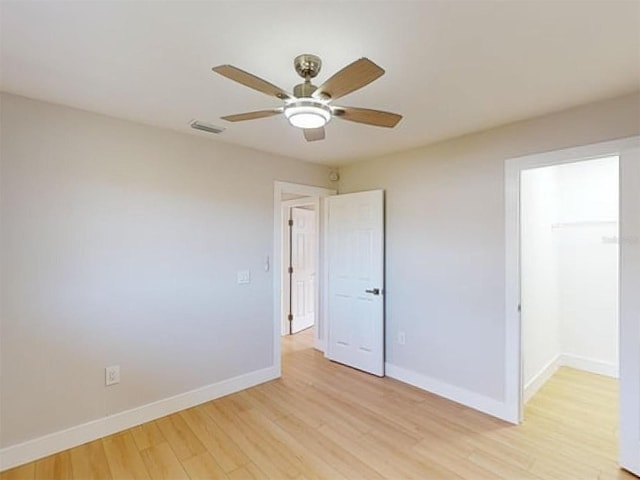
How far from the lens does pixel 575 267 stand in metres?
3.86

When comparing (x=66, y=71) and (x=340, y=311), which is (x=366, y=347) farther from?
(x=66, y=71)

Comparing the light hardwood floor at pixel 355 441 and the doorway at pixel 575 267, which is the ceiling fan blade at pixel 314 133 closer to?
the light hardwood floor at pixel 355 441

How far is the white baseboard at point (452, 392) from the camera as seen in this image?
2789mm

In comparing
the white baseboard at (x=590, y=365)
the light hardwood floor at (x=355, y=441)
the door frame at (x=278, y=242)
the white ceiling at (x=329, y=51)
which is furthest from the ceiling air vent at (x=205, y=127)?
the white baseboard at (x=590, y=365)

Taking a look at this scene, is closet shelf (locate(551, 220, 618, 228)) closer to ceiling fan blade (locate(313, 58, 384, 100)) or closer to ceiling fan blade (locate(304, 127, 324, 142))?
ceiling fan blade (locate(304, 127, 324, 142))

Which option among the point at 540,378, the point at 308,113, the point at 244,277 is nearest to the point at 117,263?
the point at 244,277

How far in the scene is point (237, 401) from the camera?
3.08 m

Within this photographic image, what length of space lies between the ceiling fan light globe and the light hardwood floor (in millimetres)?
2082

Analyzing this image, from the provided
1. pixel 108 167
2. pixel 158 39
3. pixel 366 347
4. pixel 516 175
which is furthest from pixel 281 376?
pixel 158 39

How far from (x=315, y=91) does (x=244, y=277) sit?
2247 mm

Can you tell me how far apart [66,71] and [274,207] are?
79.7 inches

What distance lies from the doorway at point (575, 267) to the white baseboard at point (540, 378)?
0.03ft

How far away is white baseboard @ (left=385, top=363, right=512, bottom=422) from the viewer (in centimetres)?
279

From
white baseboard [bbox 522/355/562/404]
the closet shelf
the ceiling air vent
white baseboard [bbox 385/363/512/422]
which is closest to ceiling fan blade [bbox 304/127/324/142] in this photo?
the ceiling air vent
